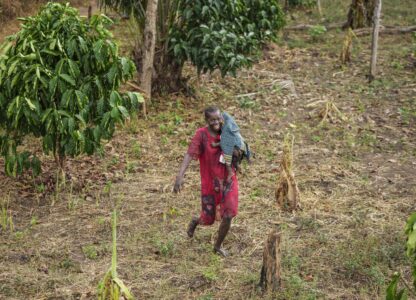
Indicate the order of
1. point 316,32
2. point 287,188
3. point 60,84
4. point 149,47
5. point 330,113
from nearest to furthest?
1. point 60,84
2. point 287,188
3. point 149,47
4. point 330,113
5. point 316,32

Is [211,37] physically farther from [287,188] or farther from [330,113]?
[287,188]

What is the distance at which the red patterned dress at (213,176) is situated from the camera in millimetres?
5137

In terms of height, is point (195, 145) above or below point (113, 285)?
above

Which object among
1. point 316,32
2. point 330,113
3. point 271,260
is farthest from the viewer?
point 316,32

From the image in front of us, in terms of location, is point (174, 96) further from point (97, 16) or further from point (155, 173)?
point (97, 16)

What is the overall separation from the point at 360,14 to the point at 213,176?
968cm

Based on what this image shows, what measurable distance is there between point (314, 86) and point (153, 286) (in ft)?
20.7

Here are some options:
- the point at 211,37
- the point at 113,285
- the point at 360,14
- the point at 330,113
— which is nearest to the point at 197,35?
the point at 211,37

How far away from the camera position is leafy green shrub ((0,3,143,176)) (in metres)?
5.75

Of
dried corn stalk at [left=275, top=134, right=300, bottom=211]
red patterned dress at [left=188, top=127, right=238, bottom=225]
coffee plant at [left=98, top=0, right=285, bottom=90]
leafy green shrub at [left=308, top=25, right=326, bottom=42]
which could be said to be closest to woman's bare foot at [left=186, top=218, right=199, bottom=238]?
red patterned dress at [left=188, top=127, right=238, bottom=225]

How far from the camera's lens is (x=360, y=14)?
45.3 feet

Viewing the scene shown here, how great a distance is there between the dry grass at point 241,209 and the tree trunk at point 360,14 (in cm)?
423

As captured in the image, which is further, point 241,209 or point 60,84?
point 241,209

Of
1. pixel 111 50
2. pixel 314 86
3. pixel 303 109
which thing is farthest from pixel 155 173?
pixel 314 86
